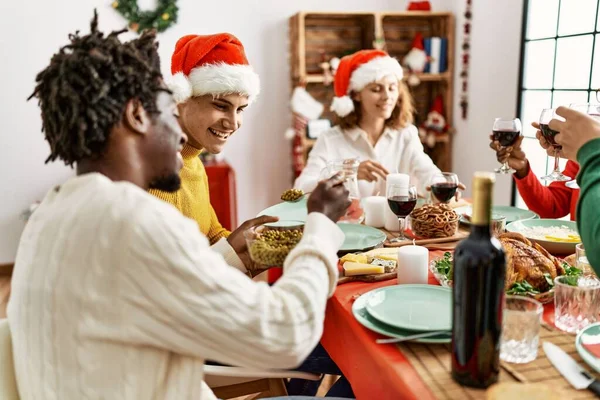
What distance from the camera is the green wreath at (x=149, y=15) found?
369 centimetres

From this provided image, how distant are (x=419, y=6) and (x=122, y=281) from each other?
3790mm

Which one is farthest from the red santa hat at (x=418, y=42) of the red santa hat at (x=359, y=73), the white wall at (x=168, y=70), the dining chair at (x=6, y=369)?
the dining chair at (x=6, y=369)

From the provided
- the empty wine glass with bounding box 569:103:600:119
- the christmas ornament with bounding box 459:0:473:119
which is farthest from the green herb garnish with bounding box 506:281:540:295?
the christmas ornament with bounding box 459:0:473:119

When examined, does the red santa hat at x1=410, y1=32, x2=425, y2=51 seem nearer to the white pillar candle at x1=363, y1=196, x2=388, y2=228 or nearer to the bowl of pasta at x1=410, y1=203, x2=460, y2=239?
the white pillar candle at x1=363, y1=196, x2=388, y2=228

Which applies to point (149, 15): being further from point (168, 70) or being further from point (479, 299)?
point (479, 299)

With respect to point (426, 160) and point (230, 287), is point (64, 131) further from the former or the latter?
point (426, 160)

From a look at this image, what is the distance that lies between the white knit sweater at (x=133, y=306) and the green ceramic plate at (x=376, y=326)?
23 cm

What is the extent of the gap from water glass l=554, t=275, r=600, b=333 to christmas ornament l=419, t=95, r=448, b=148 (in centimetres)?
308

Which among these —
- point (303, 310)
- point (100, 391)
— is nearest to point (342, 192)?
point (303, 310)

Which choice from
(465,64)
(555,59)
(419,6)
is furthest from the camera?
(419,6)

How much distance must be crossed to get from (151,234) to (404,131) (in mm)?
2576

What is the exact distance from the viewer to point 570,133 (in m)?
1.13

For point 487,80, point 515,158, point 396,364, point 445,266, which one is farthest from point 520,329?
point 487,80

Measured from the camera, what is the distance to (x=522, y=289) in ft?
3.75
